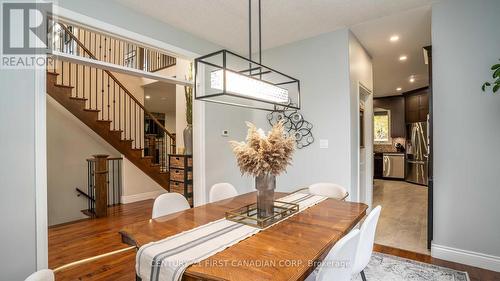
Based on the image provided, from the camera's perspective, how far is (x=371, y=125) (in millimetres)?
4383

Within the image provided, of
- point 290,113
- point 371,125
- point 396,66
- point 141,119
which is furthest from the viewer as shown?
point 141,119

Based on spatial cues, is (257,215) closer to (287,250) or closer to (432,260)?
(287,250)

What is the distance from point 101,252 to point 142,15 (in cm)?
279

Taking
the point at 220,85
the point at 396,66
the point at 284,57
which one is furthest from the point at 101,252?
the point at 396,66

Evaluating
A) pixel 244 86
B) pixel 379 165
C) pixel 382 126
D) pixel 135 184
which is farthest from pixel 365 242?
pixel 382 126

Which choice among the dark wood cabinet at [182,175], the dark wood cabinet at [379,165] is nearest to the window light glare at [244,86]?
the dark wood cabinet at [182,175]

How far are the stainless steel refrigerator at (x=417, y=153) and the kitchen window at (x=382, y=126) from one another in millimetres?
572

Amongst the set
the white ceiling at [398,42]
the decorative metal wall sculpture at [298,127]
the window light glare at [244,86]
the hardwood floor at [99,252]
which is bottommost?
the hardwood floor at [99,252]

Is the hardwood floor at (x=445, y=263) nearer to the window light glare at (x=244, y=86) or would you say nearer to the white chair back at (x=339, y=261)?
the white chair back at (x=339, y=261)

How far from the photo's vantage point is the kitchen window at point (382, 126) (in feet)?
26.2

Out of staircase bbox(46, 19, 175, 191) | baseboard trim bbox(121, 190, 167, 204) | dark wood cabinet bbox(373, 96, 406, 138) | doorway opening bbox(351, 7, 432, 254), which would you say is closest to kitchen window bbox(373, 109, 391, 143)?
doorway opening bbox(351, 7, 432, 254)

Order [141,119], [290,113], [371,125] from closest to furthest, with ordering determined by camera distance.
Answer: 1. [290,113]
2. [371,125]
3. [141,119]

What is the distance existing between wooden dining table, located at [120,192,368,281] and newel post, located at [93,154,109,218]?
3.09 m

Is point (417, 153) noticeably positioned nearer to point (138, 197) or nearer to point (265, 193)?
point (265, 193)
